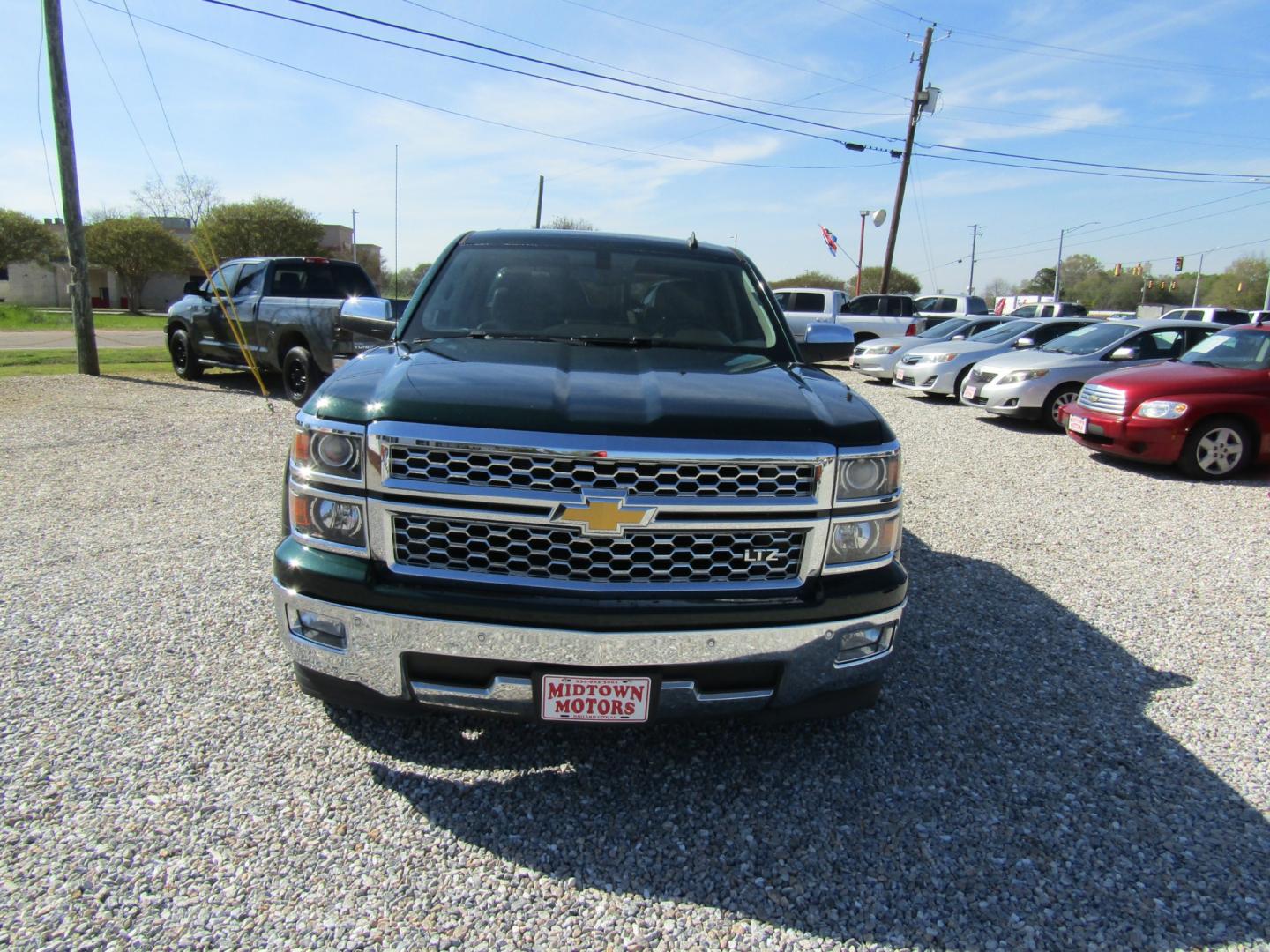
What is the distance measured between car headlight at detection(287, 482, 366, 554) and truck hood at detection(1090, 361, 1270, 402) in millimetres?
8328

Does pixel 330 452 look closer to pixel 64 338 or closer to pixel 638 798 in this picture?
pixel 638 798

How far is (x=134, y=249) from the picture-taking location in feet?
161

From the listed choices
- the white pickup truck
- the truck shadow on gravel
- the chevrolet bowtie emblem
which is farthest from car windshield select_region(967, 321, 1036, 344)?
the chevrolet bowtie emblem

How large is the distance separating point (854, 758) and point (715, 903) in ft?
3.08

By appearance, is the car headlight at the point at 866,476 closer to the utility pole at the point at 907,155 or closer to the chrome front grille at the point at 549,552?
the chrome front grille at the point at 549,552

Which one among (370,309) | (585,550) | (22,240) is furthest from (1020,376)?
(22,240)

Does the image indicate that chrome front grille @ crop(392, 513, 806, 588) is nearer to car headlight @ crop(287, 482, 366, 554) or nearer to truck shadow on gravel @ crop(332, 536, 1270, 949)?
car headlight @ crop(287, 482, 366, 554)

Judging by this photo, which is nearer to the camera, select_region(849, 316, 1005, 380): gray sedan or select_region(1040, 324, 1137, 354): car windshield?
select_region(1040, 324, 1137, 354): car windshield

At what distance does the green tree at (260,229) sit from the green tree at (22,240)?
30.7ft

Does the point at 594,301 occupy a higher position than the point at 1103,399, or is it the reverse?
the point at 594,301

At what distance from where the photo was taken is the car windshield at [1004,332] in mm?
14633

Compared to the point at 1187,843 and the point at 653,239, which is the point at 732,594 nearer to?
the point at 1187,843

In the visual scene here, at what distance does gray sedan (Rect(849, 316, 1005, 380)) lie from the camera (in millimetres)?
16875

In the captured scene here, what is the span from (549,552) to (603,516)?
0.20 metres
